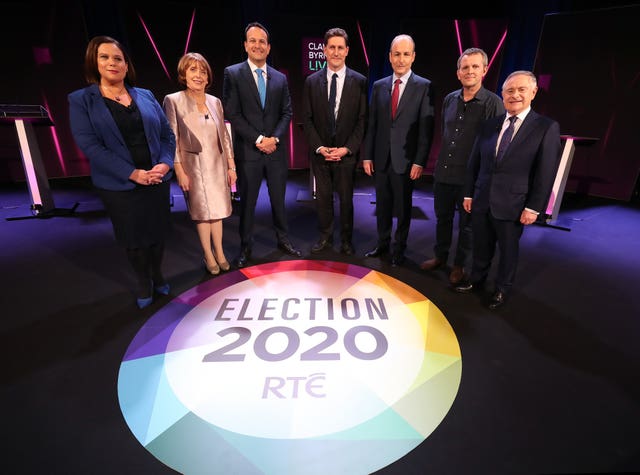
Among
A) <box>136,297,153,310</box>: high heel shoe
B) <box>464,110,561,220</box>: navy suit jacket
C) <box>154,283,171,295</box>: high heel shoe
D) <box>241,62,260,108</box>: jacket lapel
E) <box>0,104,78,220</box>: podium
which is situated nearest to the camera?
<box>464,110,561,220</box>: navy suit jacket

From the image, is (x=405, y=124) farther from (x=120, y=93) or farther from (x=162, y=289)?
(x=162, y=289)

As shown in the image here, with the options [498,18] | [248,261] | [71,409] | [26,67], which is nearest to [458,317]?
[248,261]

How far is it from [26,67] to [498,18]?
8.54 meters

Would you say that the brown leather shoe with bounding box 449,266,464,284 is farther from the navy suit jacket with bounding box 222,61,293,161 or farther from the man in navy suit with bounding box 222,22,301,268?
the navy suit jacket with bounding box 222,61,293,161

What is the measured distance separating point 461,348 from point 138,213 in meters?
2.35

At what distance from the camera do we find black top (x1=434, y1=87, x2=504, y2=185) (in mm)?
2707

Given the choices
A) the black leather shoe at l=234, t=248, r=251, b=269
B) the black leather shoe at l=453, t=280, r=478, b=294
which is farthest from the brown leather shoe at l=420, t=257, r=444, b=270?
the black leather shoe at l=234, t=248, r=251, b=269

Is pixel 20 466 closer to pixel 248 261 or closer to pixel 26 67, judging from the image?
pixel 248 261

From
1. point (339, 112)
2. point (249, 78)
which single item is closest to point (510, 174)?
point (339, 112)

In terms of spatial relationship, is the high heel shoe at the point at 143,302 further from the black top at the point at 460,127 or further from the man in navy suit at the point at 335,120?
the black top at the point at 460,127

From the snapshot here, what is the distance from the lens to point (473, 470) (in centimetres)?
150

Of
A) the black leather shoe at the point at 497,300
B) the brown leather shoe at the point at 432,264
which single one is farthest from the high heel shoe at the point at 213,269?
the black leather shoe at the point at 497,300

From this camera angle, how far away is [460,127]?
110 inches

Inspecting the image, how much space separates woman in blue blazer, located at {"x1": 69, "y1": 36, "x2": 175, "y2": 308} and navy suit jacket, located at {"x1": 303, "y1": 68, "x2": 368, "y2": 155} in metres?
1.29
